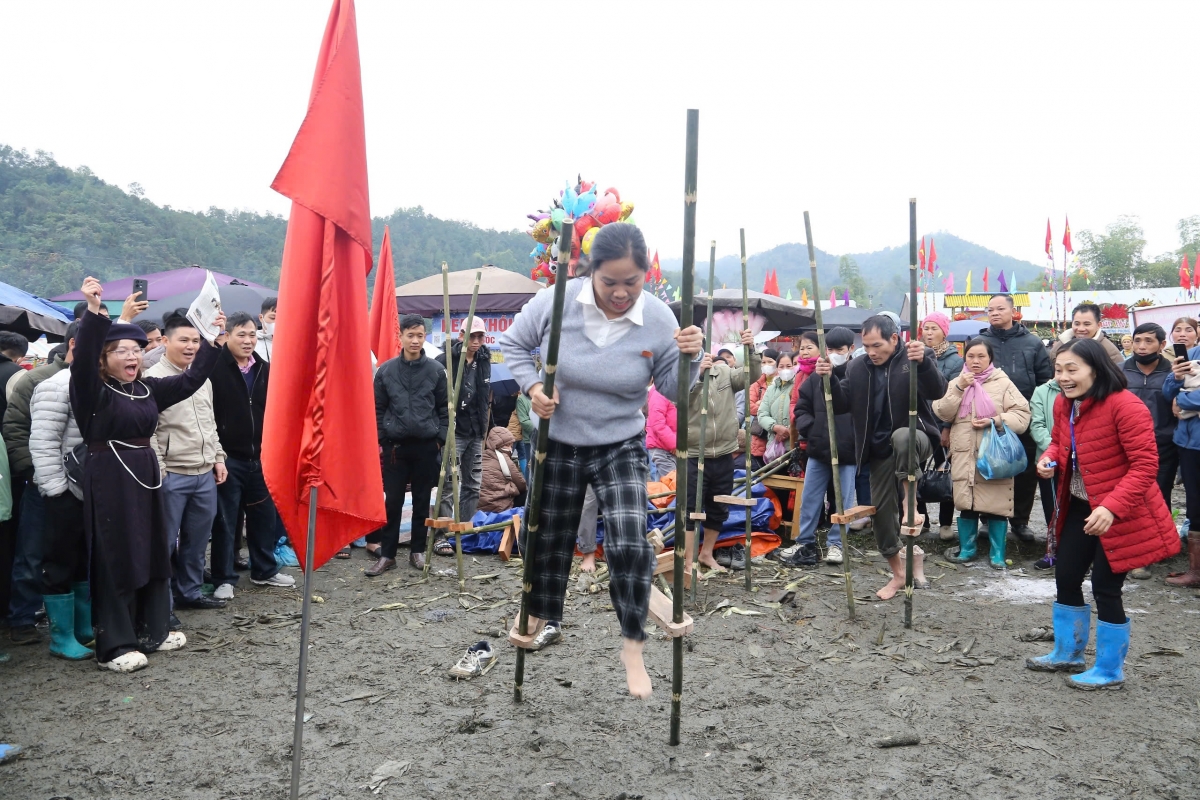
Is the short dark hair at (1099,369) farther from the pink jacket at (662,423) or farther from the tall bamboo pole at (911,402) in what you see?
the pink jacket at (662,423)

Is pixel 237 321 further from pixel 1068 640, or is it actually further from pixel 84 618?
pixel 1068 640

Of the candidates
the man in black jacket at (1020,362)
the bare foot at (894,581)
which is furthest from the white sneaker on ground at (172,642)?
the man in black jacket at (1020,362)

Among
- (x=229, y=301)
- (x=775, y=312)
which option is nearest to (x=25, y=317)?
(x=229, y=301)

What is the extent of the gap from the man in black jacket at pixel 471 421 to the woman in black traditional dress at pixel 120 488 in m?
3.39

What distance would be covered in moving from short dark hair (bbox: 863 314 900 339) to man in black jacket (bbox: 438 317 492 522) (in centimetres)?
398

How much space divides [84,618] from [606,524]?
4002mm

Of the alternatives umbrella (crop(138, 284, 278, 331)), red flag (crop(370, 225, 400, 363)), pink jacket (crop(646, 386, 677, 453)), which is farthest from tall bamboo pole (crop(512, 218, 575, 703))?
umbrella (crop(138, 284, 278, 331))

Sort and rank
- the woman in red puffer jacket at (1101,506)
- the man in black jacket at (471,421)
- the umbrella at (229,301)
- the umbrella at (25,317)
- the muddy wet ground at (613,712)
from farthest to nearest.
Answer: the umbrella at (229,301)
the umbrella at (25,317)
the man in black jacket at (471,421)
the woman in red puffer jacket at (1101,506)
the muddy wet ground at (613,712)

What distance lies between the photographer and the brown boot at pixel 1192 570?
271 inches

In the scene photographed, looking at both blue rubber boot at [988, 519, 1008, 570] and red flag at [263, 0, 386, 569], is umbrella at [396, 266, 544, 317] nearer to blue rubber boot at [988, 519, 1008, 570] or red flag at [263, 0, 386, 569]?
blue rubber boot at [988, 519, 1008, 570]

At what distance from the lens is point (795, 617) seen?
619 centimetres

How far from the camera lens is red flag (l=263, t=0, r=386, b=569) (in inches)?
129

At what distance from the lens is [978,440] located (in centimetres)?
772

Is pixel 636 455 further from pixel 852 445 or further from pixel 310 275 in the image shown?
pixel 852 445
